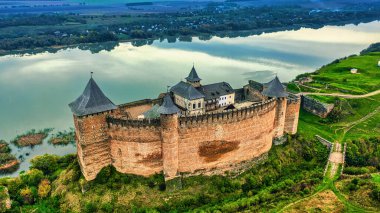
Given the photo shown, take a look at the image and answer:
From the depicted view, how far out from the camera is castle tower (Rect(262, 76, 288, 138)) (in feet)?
98.6

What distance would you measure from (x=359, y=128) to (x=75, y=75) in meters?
46.2

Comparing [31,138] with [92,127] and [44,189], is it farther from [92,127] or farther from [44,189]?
[92,127]

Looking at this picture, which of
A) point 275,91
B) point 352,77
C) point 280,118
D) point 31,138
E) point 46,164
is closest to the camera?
point 46,164

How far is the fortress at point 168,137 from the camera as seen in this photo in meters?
24.2

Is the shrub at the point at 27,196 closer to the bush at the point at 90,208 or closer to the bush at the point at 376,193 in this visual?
the bush at the point at 90,208

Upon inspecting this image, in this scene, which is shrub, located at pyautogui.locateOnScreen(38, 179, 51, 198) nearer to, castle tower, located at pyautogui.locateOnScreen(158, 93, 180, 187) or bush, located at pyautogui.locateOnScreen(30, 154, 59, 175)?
bush, located at pyautogui.locateOnScreen(30, 154, 59, 175)

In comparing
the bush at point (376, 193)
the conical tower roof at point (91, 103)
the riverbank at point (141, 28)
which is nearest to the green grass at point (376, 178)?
the bush at point (376, 193)

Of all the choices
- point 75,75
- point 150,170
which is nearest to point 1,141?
point 150,170

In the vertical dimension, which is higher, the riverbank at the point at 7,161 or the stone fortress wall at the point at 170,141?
the stone fortress wall at the point at 170,141

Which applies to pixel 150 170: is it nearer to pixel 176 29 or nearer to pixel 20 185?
pixel 20 185

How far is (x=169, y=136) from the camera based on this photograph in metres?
24.5

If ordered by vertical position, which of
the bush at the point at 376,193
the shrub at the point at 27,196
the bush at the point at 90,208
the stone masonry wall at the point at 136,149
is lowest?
the shrub at the point at 27,196

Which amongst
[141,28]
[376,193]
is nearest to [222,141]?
[376,193]

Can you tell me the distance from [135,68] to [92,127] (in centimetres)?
4233
